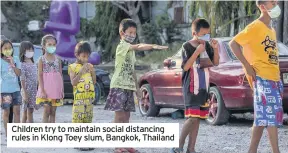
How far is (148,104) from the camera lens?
12352mm

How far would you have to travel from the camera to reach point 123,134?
732cm

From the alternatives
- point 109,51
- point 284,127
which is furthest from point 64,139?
point 109,51

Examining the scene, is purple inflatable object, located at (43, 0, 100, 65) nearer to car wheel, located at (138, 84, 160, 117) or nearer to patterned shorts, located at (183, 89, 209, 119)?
car wheel, located at (138, 84, 160, 117)

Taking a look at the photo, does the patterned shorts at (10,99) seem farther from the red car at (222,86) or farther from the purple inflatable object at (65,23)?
the purple inflatable object at (65,23)

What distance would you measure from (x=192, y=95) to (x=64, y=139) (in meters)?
1.66

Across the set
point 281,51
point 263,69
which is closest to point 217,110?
point 281,51

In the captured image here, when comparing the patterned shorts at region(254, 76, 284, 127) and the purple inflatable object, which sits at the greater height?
the purple inflatable object

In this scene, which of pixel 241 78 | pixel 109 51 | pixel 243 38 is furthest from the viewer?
pixel 109 51

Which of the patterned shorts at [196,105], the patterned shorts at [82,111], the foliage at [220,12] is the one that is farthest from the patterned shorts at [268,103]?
the foliage at [220,12]

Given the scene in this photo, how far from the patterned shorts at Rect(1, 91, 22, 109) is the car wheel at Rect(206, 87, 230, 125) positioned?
10.4 ft

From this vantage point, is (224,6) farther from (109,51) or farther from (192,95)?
(192,95)

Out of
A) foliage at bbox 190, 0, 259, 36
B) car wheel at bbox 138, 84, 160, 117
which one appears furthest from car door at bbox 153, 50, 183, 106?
foliage at bbox 190, 0, 259, 36

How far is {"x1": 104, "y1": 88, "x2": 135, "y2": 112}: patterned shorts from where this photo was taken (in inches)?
289

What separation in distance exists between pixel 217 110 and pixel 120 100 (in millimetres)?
3219
